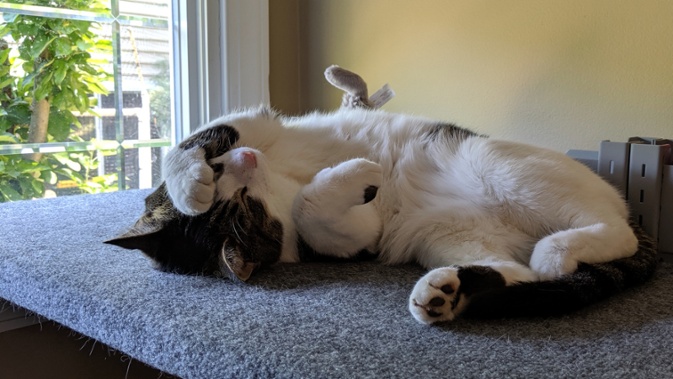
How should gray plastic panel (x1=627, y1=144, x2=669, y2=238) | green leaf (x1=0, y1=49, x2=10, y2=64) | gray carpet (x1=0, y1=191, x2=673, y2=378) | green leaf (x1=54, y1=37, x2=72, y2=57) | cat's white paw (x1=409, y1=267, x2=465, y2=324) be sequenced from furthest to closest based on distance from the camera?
1. green leaf (x1=54, y1=37, x2=72, y2=57)
2. green leaf (x1=0, y1=49, x2=10, y2=64)
3. gray plastic panel (x1=627, y1=144, x2=669, y2=238)
4. cat's white paw (x1=409, y1=267, x2=465, y2=324)
5. gray carpet (x1=0, y1=191, x2=673, y2=378)

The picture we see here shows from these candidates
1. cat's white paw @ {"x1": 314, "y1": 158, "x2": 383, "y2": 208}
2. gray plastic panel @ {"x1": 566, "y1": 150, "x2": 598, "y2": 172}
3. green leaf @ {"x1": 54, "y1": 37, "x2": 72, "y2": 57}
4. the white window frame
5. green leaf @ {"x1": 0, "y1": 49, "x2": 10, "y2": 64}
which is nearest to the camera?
cat's white paw @ {"x1": 314, "y1": 158, "x2": 383, "y2": 208}

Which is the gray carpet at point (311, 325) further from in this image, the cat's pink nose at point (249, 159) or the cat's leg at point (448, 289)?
the cat's pink nose at point (249, 159)

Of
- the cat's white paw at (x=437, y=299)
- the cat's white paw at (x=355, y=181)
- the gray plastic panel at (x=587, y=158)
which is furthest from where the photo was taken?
the gray plastic panel at (x=587, y=158)

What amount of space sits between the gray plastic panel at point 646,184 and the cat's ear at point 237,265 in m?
0.87

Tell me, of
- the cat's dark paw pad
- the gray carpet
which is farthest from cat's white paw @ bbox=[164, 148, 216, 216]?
the cat's dark paw pad

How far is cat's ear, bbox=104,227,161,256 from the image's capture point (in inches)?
44.2

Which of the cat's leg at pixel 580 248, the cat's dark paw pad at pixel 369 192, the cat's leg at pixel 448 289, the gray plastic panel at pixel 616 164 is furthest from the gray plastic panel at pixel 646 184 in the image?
the cat's dark paw pad at pixel 369 192

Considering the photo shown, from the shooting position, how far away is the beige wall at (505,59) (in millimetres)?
1529

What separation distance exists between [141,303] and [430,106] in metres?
1.30

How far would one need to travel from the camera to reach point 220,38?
6.93ft

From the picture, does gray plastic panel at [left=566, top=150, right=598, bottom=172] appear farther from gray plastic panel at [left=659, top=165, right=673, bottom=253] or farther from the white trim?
the white trim

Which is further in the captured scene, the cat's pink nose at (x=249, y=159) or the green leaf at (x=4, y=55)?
the green leaf at (x=4, y=55)

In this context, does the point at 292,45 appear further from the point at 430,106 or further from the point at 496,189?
the point at 496,189

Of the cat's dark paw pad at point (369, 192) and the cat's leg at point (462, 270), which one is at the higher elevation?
the cat's dark paw pad at point (369, 192)
